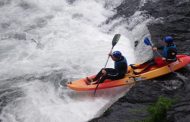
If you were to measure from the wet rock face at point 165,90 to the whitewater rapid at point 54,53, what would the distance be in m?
0.49

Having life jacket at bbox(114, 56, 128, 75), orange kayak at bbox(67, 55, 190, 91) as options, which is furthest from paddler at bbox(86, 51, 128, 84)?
orange kayak at bbox(67, 55, 190, 91)

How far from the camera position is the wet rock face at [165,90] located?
8.53 meters

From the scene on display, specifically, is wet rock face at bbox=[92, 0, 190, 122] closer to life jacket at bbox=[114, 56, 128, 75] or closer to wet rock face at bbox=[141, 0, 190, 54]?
wet rock face at bbox=[141, 0, 190, 54]

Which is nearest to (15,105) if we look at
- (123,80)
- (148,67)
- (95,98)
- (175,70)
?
(95,98)

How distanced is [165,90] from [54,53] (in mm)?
5225

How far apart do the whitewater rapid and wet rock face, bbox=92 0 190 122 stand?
486 mm

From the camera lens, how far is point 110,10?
647 inches

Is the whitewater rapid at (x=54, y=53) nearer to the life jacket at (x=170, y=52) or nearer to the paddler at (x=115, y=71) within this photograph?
the paddler at (x=115, y=71)

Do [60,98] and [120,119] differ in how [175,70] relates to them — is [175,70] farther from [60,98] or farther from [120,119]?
[60,98]

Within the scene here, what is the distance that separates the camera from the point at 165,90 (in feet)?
31.4

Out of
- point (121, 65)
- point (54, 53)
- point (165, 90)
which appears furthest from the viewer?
point (54, 53)

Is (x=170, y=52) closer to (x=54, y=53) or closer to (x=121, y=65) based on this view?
(x=121, y=65)

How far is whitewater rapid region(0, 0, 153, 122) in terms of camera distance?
9844 mm

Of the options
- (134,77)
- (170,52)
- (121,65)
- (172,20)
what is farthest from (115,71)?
(172,20)
